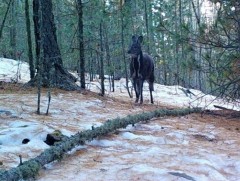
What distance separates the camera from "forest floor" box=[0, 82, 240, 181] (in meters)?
4.29

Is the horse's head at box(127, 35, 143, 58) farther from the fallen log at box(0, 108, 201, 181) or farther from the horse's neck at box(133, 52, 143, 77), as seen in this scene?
the fallen log at box(0, 108, 201, 181)

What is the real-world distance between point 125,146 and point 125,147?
55 millimetres

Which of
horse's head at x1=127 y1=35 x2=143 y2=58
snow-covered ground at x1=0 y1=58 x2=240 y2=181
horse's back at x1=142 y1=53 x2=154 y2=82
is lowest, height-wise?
snow-covered ground at x1=0 y1=58 x2=240 y2=181

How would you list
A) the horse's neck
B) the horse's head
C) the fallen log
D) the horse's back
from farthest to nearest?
the horse's back
the horse's neck
the horse's head
the fallen log

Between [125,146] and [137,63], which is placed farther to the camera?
[137,63]

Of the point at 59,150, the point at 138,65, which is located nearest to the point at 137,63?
the point at 138,65

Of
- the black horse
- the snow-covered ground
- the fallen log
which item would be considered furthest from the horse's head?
the fallen log

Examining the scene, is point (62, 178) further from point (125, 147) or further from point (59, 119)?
point (59, 119)

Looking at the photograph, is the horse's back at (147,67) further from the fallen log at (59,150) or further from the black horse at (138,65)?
the fallen log at (59,150)

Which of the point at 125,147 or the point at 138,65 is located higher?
the point at 138,65

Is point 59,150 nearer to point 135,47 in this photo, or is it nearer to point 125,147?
point 125,147

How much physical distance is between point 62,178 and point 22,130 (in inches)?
63.4

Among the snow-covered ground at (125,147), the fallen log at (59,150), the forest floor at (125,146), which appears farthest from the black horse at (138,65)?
the fallen log at (59,150)

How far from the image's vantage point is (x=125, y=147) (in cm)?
541
